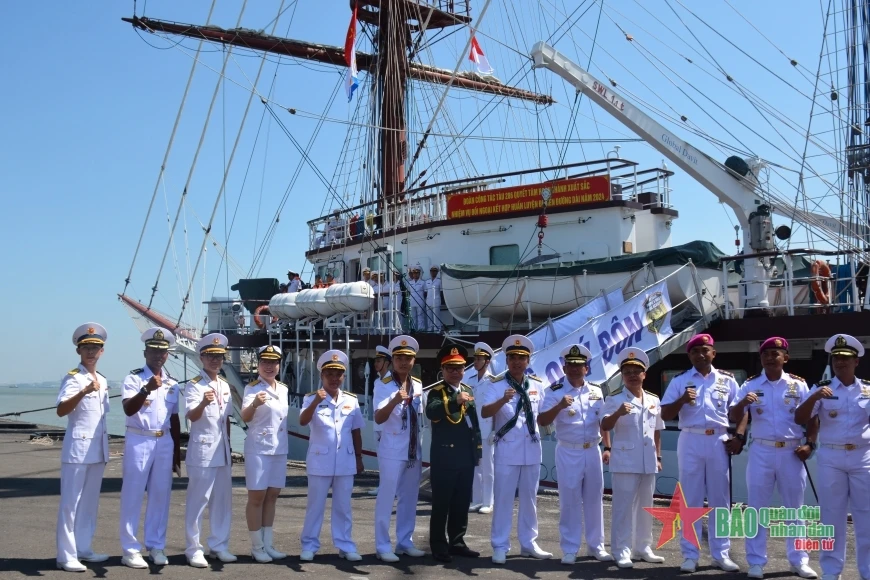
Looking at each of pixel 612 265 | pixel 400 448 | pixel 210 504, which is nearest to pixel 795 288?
pixel 612 265

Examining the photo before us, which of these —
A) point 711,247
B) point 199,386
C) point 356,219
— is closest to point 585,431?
point 199,386

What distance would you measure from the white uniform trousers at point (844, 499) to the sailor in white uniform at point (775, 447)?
20cm

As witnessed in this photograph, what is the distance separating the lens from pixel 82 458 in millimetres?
6590

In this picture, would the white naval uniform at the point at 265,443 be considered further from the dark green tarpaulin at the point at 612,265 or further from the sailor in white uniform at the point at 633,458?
the dark green tarpaulin at the point at 612,265

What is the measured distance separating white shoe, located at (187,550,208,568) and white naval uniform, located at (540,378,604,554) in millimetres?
2784

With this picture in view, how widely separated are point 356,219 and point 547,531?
44.3 ft

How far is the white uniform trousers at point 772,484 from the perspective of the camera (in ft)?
21.5

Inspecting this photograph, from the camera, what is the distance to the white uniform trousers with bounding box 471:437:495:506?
9.62m

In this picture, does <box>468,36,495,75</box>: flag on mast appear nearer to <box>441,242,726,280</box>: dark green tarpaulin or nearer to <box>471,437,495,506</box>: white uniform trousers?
<box>441,242,726,280</box>: dark green tarpaulin

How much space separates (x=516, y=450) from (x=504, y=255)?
31.3 feet

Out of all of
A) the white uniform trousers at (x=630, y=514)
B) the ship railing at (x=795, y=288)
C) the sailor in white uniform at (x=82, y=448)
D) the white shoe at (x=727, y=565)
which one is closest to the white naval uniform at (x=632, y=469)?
the white uniform trousers at (x=630, y=514)

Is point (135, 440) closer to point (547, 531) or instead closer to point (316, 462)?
point (316, 462)

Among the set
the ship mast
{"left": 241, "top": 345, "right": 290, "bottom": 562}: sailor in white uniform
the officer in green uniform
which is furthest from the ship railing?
the ship mast

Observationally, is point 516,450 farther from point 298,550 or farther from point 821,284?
point 821,284
